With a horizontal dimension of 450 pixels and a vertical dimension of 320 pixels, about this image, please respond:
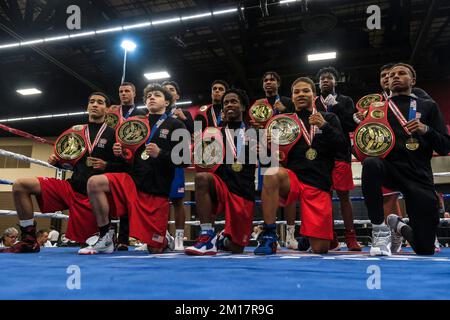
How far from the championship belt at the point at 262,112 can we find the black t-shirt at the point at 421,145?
103 cm

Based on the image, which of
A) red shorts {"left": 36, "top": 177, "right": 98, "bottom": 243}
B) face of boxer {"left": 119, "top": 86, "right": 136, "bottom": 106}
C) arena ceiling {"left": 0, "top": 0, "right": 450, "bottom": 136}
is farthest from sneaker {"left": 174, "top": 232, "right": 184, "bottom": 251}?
arena ceiling {"left": 0, "top": 0, "right": 450, "bottom": 136}

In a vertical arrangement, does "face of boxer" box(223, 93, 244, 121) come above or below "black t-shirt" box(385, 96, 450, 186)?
above

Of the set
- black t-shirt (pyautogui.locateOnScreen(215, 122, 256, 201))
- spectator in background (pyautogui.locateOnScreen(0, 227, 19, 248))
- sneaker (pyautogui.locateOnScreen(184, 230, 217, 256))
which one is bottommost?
spectator in background (pyautogui.locateOnScreen(0, 227, 19, 248))

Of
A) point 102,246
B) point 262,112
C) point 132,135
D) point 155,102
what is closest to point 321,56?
point 262,112

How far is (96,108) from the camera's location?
270 centimetres

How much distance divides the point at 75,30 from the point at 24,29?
0.74m

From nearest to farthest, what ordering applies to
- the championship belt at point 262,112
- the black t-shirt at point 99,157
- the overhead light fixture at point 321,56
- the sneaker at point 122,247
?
1. the black t-shirt at point 99,157
2. the sneaker at point 122,247
3. the championship belt at point 262,112
4. the overhead light fixture at point 321,56

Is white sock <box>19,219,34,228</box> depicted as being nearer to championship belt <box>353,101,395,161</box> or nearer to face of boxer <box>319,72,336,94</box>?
championship belt <box>353,101,395,161</box>

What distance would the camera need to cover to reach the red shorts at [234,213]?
7.63 ft

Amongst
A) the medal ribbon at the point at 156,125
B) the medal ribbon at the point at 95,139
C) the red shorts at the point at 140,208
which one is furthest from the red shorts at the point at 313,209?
the medal ribbon at the point at 95,139

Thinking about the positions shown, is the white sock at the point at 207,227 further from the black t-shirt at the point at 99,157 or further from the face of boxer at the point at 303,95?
the face of boxer at the point at 303,95

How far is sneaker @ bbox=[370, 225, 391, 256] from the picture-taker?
6.51 ft

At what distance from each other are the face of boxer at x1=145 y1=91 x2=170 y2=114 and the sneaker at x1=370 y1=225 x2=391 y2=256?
1.54m
